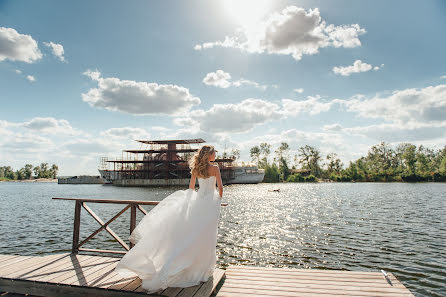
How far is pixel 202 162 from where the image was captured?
14.5ft

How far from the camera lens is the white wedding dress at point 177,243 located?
4.02m

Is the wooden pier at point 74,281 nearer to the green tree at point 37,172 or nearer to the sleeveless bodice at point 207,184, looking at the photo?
the sleeveless bodice at point 207,184

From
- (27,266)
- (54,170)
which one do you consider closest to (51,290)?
(27,266)

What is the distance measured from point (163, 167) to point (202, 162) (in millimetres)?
71987

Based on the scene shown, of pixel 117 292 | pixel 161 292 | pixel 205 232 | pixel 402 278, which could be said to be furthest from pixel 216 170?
pixel 402 278

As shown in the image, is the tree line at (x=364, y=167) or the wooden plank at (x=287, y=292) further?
the tree line at (x=364, y=167)

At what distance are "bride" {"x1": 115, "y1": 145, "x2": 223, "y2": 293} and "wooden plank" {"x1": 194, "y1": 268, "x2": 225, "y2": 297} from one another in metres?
0.10

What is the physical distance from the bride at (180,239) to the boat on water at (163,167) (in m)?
64.1

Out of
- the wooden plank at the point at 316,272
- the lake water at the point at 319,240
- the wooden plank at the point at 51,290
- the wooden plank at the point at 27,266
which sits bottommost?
the lake water at the point at 319,240

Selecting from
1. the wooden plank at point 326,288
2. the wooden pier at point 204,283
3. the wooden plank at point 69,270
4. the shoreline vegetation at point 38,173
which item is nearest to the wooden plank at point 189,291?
the wooden pier at point 204,283

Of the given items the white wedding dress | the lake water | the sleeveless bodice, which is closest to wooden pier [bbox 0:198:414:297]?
the white wedding dress

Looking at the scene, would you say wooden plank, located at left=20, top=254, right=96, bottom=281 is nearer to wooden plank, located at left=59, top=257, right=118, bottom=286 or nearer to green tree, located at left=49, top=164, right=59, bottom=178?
wooden plank, located at left=59, top=257, right=118, bottom=286

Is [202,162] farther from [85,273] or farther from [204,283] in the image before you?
[85,273]

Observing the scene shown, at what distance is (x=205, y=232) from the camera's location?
426 centimetres
